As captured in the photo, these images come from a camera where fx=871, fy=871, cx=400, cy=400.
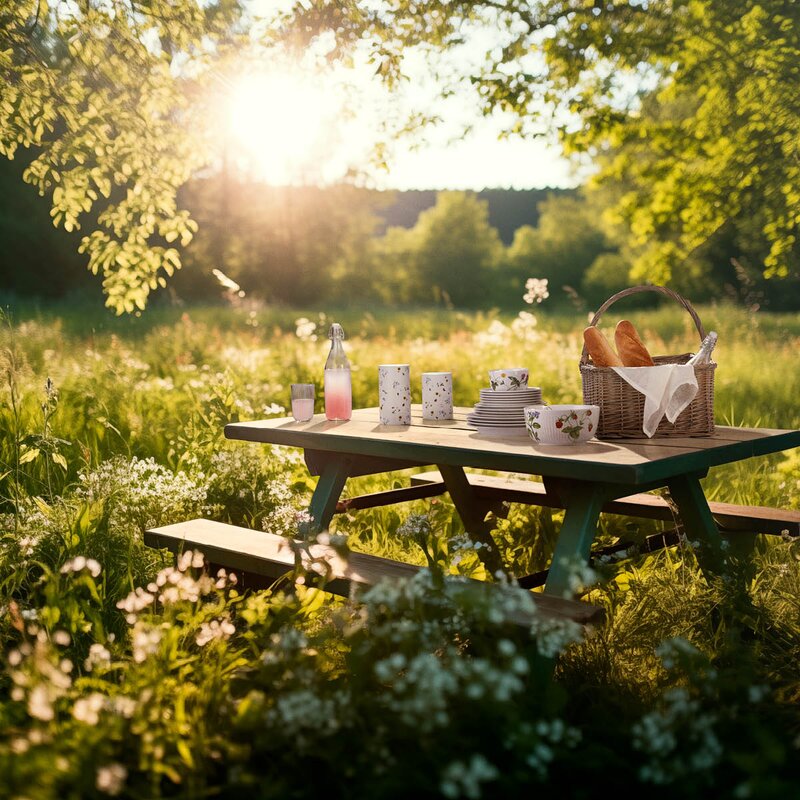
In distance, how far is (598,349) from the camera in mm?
2818

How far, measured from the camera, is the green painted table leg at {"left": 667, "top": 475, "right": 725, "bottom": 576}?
2.85 metres

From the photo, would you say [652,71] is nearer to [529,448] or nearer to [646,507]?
[646,507]

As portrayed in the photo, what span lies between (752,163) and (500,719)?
6.81 m

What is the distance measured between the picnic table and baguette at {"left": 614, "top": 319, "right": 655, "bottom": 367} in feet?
0.92

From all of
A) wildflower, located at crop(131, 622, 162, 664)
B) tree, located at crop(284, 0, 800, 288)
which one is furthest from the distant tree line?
wildflower, located at crop(131, 622, 162, 664)

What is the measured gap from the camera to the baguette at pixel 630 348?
112 inches

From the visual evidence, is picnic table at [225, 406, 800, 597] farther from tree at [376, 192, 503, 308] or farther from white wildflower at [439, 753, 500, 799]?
tree at [376, 192, 503, 308]

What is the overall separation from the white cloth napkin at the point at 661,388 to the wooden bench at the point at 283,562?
64cm

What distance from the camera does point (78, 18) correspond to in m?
5.99

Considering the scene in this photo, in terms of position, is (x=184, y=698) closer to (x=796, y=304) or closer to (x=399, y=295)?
(x=796, y=304)

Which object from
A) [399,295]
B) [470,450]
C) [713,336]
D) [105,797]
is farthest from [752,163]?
[399,295]

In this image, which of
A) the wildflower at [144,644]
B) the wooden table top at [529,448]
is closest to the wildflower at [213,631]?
the wildflower at [144,644]

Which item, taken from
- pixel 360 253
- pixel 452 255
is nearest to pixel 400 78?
pixel 360 253

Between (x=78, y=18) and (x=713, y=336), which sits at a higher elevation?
(x=78, y=18)
